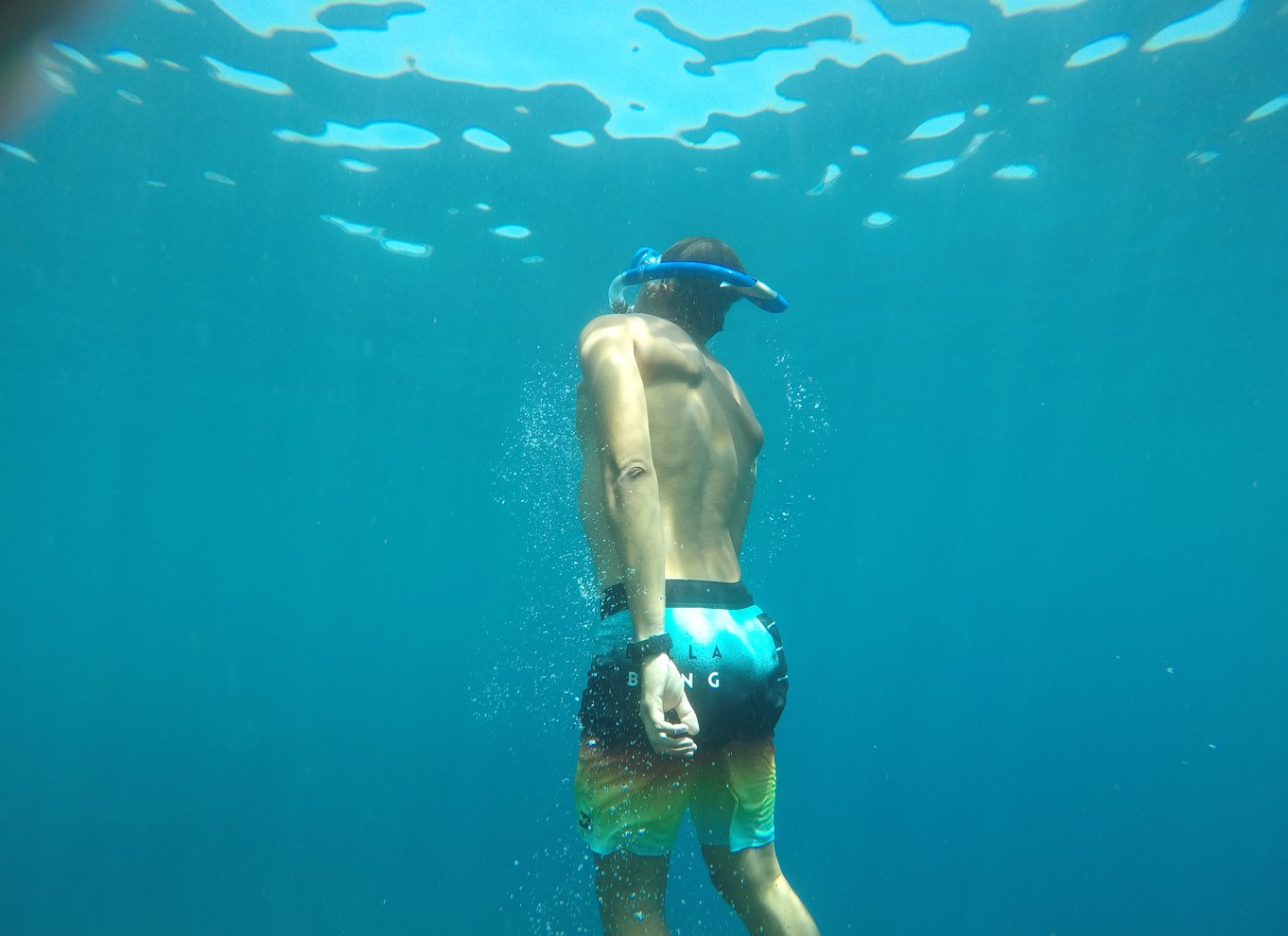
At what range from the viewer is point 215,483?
1874 inches

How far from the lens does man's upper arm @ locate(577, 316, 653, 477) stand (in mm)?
2393

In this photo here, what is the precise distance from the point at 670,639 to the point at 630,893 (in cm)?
95

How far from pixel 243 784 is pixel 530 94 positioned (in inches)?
613

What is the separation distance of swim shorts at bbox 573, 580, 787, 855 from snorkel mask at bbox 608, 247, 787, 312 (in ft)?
4.07

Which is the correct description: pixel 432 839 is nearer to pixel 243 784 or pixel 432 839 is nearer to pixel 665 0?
pixel 243 784

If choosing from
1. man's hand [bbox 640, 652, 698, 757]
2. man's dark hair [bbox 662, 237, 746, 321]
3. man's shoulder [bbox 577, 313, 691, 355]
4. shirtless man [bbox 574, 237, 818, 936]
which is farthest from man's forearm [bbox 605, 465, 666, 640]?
man's dark hair [bbox 662, 237, 746, 321]

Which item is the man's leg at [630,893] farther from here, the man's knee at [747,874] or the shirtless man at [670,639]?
the man's knee at [747,874]

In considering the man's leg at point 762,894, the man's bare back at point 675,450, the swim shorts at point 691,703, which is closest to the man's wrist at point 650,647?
the swim shorts at point 691,703

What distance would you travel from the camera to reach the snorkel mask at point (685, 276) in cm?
297

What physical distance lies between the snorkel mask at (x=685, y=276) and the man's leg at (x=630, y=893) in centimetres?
206

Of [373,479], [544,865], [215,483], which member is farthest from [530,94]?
[215,483]

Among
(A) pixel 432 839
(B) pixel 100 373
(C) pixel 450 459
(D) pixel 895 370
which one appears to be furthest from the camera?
(C) pixel 450 459

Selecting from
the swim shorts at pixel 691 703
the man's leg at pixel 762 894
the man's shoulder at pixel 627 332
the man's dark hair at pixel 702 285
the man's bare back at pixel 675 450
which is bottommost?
the man's leg at pixel 762 894

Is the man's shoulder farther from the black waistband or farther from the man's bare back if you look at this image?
the black waistband
